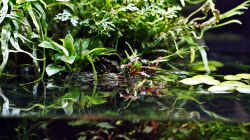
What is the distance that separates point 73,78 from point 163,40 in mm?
523

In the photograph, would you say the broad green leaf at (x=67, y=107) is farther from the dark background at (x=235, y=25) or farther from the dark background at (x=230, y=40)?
the dark background at (x=235, y=25)

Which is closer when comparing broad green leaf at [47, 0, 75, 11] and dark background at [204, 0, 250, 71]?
broad green leaf at [47, 0, 75, 11]

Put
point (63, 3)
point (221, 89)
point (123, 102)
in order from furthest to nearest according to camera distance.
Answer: point (63, 3)
point (221, 89)
point (123, 102)

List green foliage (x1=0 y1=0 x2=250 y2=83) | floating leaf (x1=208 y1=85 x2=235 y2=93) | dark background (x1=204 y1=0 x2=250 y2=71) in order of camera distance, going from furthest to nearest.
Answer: dark background (x1=204 y1=0 x2=250 y2=71) < green foliage (x1=0 y1=0 x2=250 y2=83) < floating leaf (x1=208 y1=85 x2=235 y2=93)

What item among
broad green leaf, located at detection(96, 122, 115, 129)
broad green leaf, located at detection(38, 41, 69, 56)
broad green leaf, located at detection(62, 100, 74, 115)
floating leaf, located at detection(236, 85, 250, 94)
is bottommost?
broad green leaf, located at detection(96, 122, 115, 129)

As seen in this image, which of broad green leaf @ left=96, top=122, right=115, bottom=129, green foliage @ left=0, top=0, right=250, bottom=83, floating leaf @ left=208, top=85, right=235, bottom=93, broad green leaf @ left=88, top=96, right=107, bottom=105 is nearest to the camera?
broad green leaf @ left=96, top=122, right=115, bottom=129

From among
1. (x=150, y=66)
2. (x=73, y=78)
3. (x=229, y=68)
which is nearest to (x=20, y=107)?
(x=73, y=78)

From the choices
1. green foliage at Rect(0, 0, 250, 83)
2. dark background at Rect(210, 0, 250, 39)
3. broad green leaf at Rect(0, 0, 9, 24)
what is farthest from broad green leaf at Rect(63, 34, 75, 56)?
dark background at Rect(210, 0, 250, 39)

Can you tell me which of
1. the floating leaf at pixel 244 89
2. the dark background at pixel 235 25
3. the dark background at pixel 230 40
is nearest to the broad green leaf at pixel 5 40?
the floating leaf at pixel 244 89

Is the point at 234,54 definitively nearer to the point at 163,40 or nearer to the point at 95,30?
the point at 163,40

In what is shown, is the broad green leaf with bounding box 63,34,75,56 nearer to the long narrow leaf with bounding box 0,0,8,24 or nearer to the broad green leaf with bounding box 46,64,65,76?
the broad green leaf with bounding box 46,64,65,76

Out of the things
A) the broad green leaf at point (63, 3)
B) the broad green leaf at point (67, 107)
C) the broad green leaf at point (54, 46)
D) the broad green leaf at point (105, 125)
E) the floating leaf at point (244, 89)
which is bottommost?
the broad green leaf at point (105, 125)

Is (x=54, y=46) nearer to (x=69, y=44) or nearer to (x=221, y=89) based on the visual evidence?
(x=69, y=44)

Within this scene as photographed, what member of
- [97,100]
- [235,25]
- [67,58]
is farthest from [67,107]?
[235,25]
